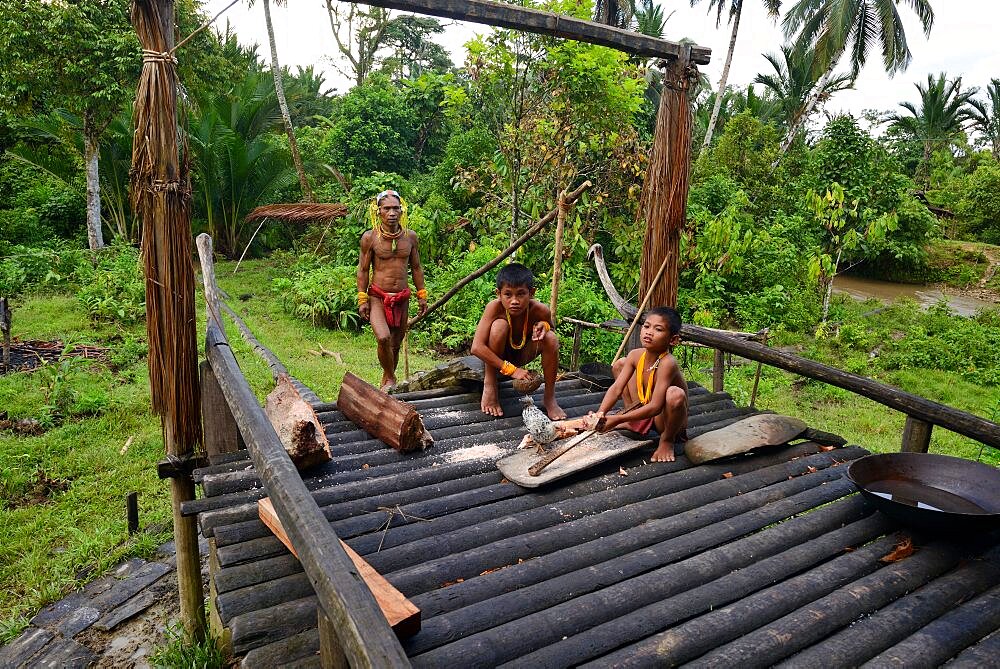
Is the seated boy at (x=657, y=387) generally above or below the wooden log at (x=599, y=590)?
above

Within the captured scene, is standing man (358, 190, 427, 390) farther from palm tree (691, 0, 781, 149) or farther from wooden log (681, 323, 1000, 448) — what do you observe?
palm tree (691, 0, 781, 149)

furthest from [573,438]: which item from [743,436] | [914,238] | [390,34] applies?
[390,34]

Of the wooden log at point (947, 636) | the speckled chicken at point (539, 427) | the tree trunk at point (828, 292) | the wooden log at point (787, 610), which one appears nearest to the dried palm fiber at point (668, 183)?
the speckled chicken at point (539, 427)

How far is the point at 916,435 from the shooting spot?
379cm

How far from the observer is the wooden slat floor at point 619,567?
224 cm

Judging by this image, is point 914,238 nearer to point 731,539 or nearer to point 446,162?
point 446,162

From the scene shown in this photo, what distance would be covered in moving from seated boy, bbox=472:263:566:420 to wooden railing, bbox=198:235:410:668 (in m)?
1.97

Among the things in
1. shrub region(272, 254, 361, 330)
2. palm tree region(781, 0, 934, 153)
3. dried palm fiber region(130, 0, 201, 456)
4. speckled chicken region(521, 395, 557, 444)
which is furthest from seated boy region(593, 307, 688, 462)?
palm tree region(781, 0, 934, 153)

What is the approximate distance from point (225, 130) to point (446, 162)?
5.53 meters

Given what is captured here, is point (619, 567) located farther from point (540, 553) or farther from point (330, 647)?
point (330, 647)

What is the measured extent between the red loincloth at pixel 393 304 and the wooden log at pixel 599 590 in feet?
10.3

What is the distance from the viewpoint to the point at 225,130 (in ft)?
47.5

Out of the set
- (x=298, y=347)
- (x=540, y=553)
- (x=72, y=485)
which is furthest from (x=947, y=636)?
(x=298, y=347)

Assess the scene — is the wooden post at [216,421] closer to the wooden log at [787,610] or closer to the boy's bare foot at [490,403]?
the boy's bare foot at [490,403]
